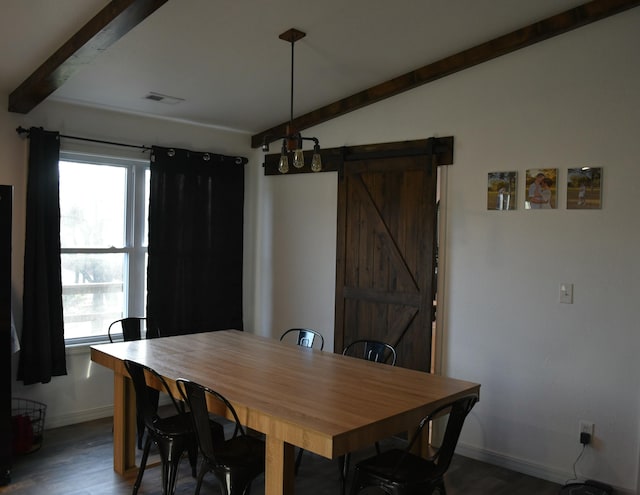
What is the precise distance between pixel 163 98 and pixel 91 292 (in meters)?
1.69

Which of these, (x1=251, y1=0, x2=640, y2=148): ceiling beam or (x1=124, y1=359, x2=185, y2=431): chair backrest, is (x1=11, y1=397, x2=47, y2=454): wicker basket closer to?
(x1=124, y1=359, x2=185, y2=431): chair backrest

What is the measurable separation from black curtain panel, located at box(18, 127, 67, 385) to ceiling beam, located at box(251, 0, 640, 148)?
5.77 ft

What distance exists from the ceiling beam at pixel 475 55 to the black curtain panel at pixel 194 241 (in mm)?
938

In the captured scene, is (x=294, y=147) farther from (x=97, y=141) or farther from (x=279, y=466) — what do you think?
(x=97, y=141)

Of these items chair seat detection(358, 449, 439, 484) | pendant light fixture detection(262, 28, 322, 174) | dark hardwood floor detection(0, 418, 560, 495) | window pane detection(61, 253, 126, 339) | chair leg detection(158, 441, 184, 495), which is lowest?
dark hardwood floor detection(0, 418, 560, 495)

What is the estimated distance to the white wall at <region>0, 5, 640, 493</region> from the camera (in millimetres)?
3398

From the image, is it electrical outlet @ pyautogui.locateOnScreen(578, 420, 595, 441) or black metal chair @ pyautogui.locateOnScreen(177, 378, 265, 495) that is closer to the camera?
black metal chair @ pyautogui.locateOnScreen(177, 378, 265, 495)

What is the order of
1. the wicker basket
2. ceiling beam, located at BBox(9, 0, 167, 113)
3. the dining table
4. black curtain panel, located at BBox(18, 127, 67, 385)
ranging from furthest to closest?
black curtain panel, located at BBox(18, 127, 67, 385) → the wicker basket → ceiling beam, located at BBox(9, 0, 167, 113) → the dining table

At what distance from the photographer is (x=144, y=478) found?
11.6 ft

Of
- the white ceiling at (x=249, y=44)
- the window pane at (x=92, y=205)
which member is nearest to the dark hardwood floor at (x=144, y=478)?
the window pane at (x=92, y=205)

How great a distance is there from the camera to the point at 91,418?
15.1 feet

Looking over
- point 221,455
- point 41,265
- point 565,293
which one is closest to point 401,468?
point 221,455

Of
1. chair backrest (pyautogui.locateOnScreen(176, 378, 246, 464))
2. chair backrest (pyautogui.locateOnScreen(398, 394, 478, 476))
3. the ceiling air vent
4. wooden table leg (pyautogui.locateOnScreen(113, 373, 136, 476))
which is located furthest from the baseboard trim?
the ceiling air vent

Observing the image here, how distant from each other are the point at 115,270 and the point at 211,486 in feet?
7.14
